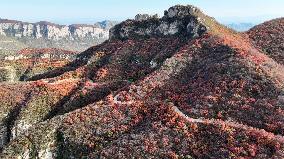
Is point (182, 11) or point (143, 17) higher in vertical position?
point (182, 11)

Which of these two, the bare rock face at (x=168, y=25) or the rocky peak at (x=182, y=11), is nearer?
the bare rock face at (x=168, y=25)

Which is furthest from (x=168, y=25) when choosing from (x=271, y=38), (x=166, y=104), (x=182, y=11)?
(x=166, y=104)

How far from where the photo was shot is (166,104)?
9344 cm

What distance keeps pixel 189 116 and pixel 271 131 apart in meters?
17.0

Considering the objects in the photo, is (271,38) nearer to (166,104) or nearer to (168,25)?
(168,25)

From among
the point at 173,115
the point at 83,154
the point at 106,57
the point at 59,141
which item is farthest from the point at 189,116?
the point at 106,57

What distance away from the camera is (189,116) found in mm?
88562

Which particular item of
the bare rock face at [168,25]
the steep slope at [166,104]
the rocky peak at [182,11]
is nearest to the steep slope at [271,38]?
the steep slope at [166,104]

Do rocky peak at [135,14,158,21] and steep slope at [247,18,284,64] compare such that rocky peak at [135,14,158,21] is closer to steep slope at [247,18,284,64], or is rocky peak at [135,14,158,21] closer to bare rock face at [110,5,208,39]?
bare rock face at [110,5,208,39]

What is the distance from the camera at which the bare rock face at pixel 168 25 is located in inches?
5694

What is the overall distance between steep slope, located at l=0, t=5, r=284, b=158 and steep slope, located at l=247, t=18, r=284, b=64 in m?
5.60

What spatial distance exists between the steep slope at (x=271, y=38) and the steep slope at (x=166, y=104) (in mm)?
5599

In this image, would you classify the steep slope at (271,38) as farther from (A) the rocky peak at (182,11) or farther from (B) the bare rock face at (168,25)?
(A) the rocky peak at (182,11)

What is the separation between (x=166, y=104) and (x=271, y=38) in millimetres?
61958
